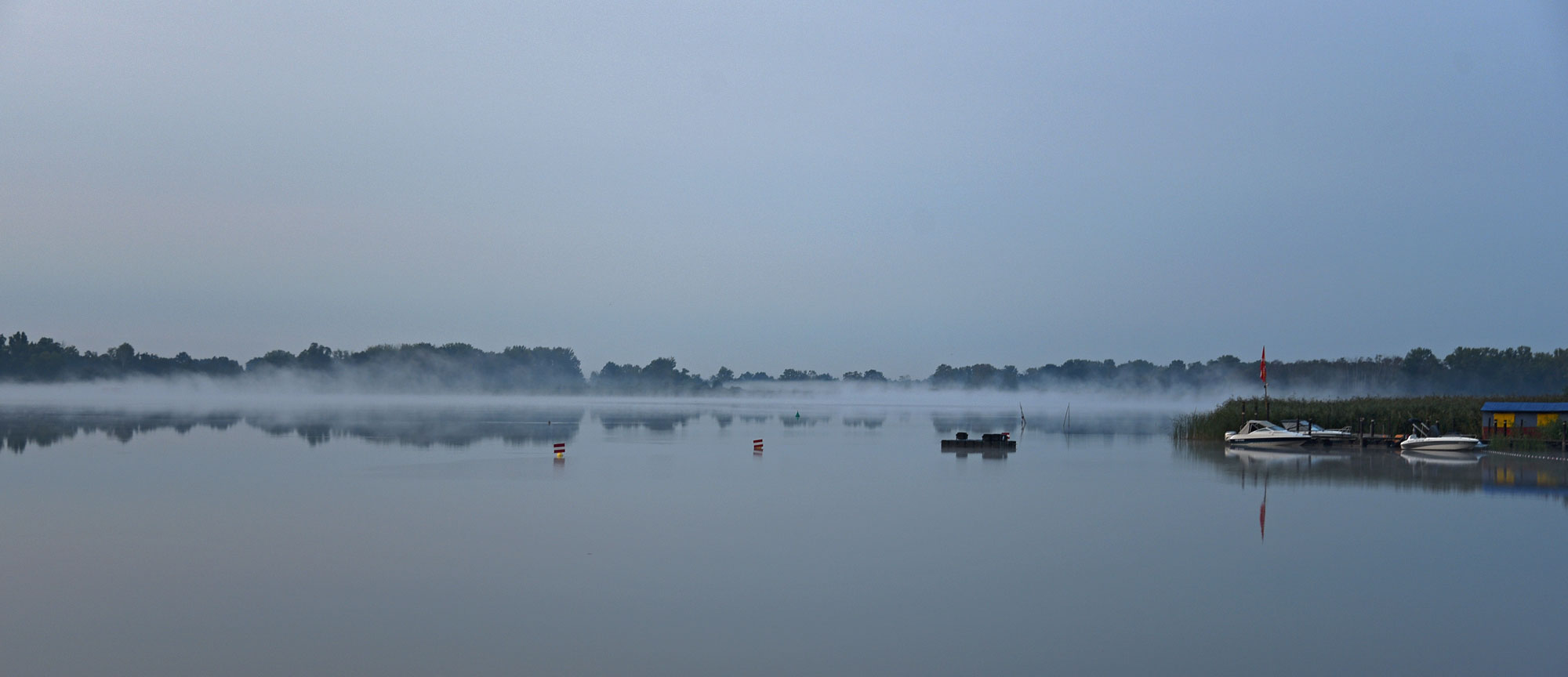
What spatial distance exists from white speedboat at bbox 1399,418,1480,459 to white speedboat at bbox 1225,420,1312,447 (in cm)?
377

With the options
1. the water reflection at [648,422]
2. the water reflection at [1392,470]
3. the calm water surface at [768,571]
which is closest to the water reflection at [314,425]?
the water reflection at [648,422]

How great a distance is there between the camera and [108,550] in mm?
16484

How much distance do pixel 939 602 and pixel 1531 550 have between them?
10913 mm

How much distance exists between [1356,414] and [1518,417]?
6136 millimetres

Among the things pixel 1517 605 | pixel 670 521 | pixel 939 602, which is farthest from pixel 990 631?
pixel 670 521

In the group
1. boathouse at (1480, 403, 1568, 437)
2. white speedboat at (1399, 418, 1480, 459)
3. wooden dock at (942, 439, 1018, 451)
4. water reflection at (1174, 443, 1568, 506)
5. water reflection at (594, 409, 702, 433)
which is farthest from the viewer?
water reflection at (594, 409, 702, 433)

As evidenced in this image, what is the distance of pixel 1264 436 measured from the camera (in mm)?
44219

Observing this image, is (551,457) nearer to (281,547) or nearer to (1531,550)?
(281,547)

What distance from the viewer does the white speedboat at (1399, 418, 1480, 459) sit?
3966 cm

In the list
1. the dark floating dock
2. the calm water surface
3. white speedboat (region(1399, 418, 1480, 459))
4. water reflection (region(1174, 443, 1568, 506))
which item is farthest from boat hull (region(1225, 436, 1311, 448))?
the calm water surface

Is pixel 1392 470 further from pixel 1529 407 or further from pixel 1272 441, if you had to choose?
pixel 1529 407

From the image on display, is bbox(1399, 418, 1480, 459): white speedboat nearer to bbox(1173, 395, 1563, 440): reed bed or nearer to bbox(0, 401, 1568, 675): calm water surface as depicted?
bbox(1173, 395, 1563, 440): reed bed

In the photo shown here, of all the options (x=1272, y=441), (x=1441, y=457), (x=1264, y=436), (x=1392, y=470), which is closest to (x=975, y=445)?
(x=1264, y=436)

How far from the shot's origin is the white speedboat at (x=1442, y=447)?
3966cm
